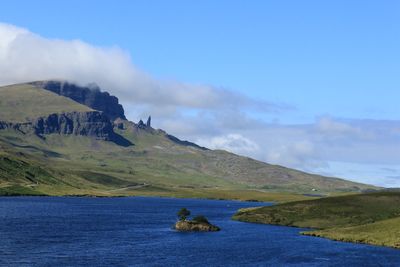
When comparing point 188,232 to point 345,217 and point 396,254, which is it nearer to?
point 345,217

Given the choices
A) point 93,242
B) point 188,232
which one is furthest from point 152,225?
point 93,242

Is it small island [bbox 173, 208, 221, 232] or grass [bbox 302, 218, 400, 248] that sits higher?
grass [bbox 302, 218, 400, 248]

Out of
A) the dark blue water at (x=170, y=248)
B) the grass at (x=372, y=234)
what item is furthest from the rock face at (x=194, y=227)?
the grass at (x=372, y=234)

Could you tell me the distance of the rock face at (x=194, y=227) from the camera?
180 m

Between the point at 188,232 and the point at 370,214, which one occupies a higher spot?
the point at 370,214

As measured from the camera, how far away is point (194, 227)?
593 ft

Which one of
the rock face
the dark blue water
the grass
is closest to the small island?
the rock face

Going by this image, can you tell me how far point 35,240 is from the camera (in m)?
144

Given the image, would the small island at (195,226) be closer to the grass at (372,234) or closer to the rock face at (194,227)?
the rock face at (194,227)

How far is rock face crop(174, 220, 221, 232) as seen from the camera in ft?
591

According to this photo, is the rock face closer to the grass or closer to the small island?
the small island

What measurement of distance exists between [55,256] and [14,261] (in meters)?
9.77

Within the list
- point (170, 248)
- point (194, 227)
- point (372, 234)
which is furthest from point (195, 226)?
point (372, 234)

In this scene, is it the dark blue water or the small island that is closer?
the dark blue water
